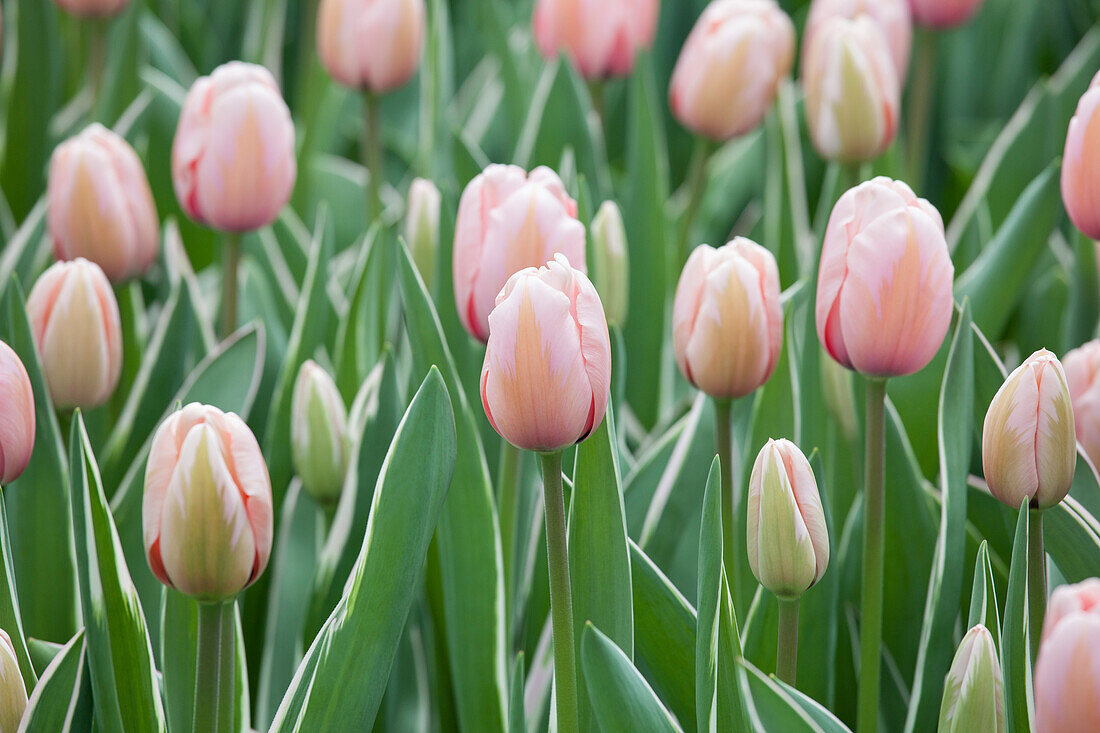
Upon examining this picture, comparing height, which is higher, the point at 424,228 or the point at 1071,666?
the point at 424,228

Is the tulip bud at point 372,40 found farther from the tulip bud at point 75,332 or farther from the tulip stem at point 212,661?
the tulip stem at point 212,661

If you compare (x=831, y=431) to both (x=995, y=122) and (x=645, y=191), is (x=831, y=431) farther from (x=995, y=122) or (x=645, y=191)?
(x=995, y=122)

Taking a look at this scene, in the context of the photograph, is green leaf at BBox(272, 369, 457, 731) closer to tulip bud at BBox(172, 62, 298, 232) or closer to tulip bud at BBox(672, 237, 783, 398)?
tulip bud at BBox(672, 237, 783, 398)

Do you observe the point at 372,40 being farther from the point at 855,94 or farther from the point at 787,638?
the point at 787,638

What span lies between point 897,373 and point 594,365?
184mm

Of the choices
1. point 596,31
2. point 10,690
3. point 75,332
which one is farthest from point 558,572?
point 596,31

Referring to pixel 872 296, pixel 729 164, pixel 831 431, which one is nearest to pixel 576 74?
pixel 729 164

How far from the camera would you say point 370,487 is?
30.0 inches

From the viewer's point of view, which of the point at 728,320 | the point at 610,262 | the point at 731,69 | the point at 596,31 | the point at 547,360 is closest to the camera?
the point at 547,360

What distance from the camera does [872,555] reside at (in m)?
0.68

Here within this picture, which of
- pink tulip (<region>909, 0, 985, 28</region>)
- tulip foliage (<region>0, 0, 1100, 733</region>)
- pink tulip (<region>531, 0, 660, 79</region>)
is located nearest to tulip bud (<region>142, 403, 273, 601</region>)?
tulip foliage (<region>0, 0, 1100, 733</region>)

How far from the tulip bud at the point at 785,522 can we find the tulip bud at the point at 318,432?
0.98 ft

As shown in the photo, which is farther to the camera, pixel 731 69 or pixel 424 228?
pixel 731 69

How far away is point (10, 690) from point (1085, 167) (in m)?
0.65
